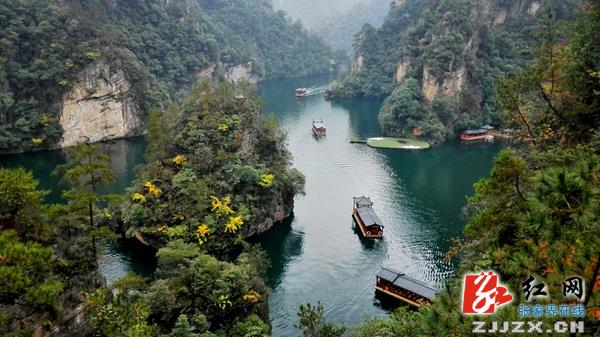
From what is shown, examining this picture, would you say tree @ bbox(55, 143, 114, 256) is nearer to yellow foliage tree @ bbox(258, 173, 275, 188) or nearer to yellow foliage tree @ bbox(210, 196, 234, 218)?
yellow foliage tree @ bbox(210, 196, 234, 218)

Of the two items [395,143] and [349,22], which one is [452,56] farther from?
[349,22]

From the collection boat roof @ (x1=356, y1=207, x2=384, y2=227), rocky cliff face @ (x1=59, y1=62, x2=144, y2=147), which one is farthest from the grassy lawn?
rocky cliff face @ (x1=59, y1=62, x2=144, y2=147)

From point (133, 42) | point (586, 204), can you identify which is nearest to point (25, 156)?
point (133, 42)

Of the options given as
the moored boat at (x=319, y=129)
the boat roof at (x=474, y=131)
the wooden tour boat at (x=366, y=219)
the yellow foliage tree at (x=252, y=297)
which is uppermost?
the moored boat at (x=319, y=129)

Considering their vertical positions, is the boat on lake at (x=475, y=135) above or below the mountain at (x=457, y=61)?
below

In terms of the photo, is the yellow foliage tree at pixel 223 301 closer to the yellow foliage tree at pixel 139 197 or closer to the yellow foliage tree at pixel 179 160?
the yellow foliage tree at pixel 139 197

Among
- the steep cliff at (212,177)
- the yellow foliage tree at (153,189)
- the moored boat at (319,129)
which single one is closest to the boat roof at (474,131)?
the moored boat at (319,129)

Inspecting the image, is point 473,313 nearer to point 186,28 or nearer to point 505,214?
point 505,214
